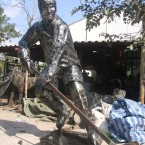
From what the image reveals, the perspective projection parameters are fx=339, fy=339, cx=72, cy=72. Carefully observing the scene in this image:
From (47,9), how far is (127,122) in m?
2.29

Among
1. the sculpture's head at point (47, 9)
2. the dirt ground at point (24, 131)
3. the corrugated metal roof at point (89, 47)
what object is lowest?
the dirt ground at point (24, 131)

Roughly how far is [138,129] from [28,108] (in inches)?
138

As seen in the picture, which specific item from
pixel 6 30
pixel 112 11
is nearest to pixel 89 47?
pixel 112 11

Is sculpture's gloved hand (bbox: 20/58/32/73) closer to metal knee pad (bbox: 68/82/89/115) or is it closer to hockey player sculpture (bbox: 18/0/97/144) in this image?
hockey player sculpture (bbox: 18/0/97/144)

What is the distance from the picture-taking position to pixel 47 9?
4.91m

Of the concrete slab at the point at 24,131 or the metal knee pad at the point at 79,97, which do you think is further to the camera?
the concrete slab at the point at 24,131

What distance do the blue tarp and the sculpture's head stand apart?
211 centimetres

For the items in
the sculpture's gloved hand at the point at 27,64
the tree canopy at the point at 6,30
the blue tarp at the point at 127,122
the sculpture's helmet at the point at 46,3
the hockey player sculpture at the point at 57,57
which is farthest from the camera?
the tree canopy at the point at 6,30

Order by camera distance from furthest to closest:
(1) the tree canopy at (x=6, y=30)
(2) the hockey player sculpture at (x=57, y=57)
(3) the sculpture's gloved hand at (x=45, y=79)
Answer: (1) the tree canopy at (x=6, y=30) < (2) the hockey player sculpture at (x=57, y=57) < (3) the sculpture's gloved hand at (x=45, y=79)

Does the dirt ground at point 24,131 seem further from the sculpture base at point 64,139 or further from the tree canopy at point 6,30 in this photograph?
the tree canopy at point 6,30

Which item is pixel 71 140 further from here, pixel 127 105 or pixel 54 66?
pixel 127 105

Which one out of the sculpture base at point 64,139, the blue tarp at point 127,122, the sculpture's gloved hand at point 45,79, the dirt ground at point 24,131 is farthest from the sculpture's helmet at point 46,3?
the blue tarp at point 127,122

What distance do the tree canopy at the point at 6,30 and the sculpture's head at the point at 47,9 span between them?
17997 mm

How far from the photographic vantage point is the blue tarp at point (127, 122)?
5590mm
